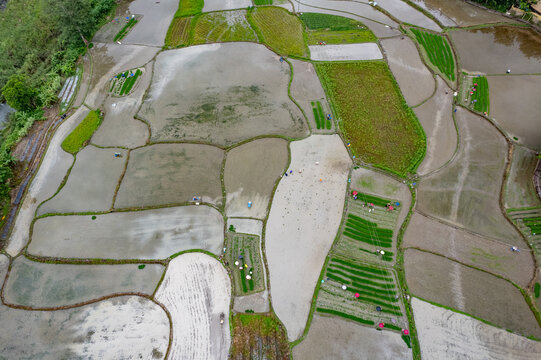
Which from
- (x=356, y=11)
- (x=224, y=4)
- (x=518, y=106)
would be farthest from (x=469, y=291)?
(x=224, y=4)

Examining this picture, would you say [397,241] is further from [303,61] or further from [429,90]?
[303,61]

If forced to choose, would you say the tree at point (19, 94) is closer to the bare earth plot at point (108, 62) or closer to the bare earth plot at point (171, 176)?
the bare earth plot at point (108, 62)

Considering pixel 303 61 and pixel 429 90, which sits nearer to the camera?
pixel 429 90

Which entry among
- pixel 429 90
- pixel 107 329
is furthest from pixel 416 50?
pixel 107 329

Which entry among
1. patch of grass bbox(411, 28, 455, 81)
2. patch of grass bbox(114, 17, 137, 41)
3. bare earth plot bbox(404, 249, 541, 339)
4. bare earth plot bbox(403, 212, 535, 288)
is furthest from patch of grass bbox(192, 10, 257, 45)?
bare earth plot bbox(404, 249, 541, 339)

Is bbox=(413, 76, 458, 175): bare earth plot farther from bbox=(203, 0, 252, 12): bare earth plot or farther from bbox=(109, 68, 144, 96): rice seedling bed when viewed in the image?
bbox=(109, 68, 144, 96): rice seedling bed

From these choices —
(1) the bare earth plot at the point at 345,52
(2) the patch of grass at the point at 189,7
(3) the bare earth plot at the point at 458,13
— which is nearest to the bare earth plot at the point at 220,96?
(1) the bare earth plot at the point at 345,52
